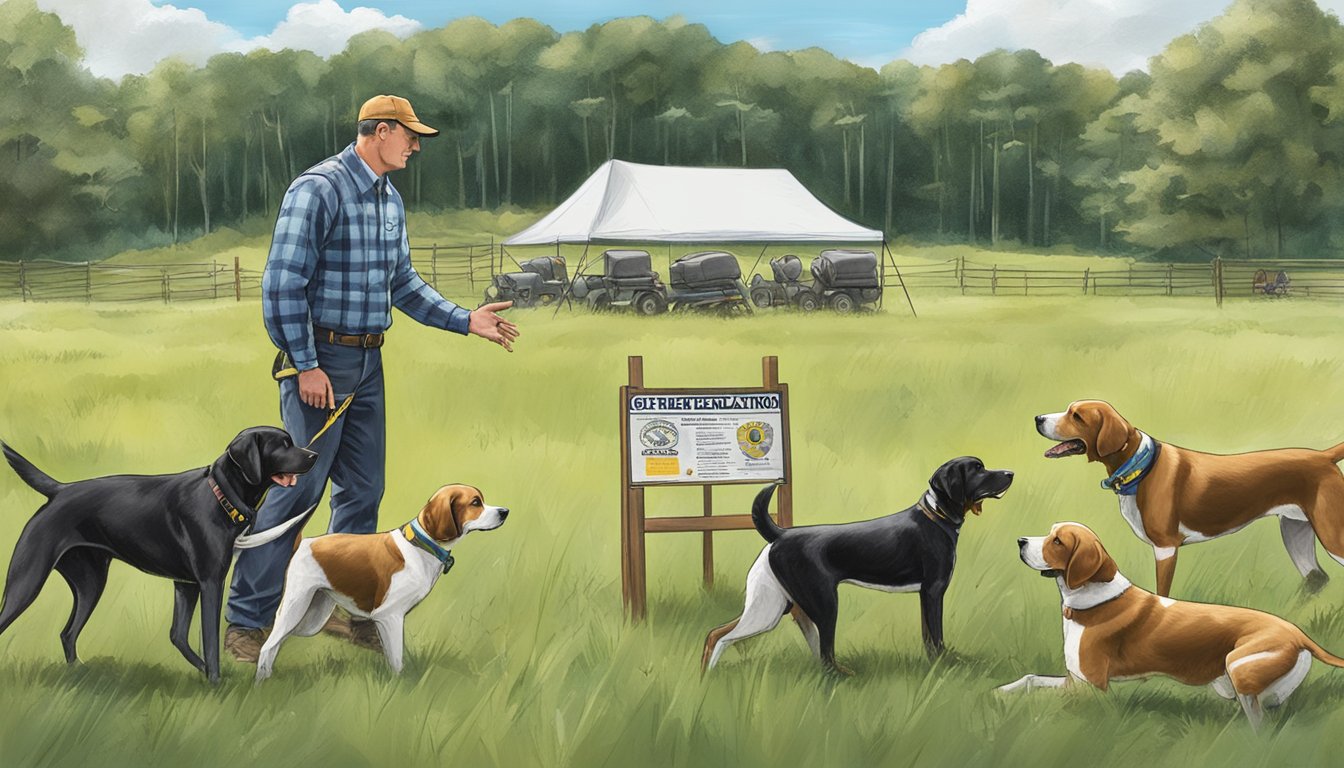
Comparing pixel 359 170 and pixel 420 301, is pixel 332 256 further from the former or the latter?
pixel 420 301

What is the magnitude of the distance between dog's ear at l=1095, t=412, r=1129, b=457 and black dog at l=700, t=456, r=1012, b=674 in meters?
0.71

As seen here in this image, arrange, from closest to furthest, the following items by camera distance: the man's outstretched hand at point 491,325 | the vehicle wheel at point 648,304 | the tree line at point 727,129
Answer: the man's outstretched hand at point 491,325 < the vehicle wheel at point 648,304 < the tree line at point 727,129

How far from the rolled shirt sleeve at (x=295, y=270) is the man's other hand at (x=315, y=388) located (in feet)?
0.11

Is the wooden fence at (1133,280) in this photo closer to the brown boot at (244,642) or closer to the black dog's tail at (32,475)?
the brown boot at (244,642)

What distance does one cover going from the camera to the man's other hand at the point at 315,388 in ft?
16.3

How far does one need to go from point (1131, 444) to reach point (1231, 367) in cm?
832

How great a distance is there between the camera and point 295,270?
4941 millimetres

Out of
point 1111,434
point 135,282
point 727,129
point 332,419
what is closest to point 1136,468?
point 1111,434

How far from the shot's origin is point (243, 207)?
42.2 meters

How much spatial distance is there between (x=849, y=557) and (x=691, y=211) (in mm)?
16882

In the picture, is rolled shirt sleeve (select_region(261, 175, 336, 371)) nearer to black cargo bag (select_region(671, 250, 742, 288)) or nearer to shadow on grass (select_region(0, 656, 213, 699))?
shadow on grass (select_region(0, 656, 213, 699))

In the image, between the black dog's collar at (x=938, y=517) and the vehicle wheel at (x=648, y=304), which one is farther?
the vehicle wheel at (x=648, y=304)

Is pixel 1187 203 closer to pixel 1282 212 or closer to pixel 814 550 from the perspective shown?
pixel 1282 212

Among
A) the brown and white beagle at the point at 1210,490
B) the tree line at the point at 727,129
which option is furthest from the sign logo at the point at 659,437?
the tree line at the point at 727,129
